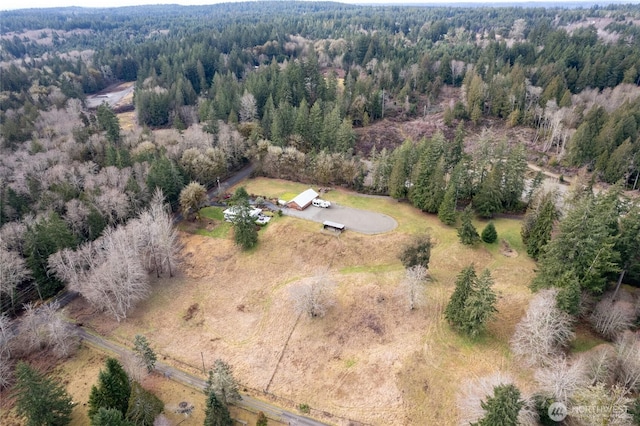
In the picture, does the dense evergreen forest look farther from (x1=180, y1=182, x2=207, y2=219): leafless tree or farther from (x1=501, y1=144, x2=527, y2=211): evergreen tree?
(x1=180, y1=182, x2=207, y2=219): leafless tree

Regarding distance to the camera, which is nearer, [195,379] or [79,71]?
[195,379]

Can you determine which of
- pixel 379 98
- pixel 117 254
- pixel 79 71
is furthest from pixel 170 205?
pixel 79 71

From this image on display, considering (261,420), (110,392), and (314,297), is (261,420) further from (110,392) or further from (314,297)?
(314,297)

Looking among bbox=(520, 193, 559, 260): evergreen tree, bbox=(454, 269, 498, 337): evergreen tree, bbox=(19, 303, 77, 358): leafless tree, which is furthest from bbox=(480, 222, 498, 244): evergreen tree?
bbox=(19, 303, 77, 358): leafless tree


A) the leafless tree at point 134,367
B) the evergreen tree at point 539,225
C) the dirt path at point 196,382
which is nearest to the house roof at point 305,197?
the dirt path at point 196,382

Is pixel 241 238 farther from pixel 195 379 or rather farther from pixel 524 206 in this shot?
pixel 524 206

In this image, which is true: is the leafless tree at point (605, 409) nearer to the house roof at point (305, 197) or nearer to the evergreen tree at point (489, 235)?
the evergreen tree at point (489, 235)

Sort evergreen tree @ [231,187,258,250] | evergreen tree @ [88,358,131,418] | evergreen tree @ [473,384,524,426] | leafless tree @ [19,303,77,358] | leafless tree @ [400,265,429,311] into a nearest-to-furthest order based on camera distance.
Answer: evergreen tree @ [473,384,524,426] → evergreen tree @ [88,358,131,418] → leafless tree @ [19,303,77,358] → leafless tree @ [400,265,429,311] → evergreen tree @ [231,187,258,250]

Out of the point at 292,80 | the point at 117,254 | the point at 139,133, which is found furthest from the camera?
the point at 292,80
